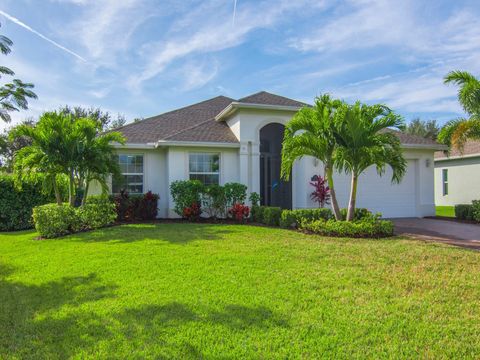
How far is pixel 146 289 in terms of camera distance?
17.3 ft

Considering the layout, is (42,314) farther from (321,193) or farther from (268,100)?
(268,100)

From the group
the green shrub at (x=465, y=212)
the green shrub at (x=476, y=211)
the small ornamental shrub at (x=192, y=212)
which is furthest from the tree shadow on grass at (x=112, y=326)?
the green shrub at (x=465, y=212)

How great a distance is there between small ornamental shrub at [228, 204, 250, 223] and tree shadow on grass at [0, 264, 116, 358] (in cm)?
730

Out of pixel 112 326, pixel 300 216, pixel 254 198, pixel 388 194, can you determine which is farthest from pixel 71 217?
pixel 388 194

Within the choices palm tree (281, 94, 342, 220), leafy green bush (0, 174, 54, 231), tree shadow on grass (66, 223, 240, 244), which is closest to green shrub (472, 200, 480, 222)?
palm tree (281, 94, 342, 220)

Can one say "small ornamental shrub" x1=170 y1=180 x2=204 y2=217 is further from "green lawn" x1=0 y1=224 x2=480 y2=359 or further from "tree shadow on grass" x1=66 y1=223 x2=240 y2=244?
"green lawn" x1=0 y1=224 x2=480 y2=359

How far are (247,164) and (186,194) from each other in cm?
309

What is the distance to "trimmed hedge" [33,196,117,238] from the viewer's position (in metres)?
10.3

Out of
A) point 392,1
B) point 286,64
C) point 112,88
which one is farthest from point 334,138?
point 112,88

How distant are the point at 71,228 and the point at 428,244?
1065cm

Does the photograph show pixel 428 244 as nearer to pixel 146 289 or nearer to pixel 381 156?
pixel 381 156

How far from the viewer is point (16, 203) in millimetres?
13312

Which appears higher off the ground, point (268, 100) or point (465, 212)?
point (268, 100)

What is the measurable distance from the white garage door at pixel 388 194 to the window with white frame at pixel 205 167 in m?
6.64
